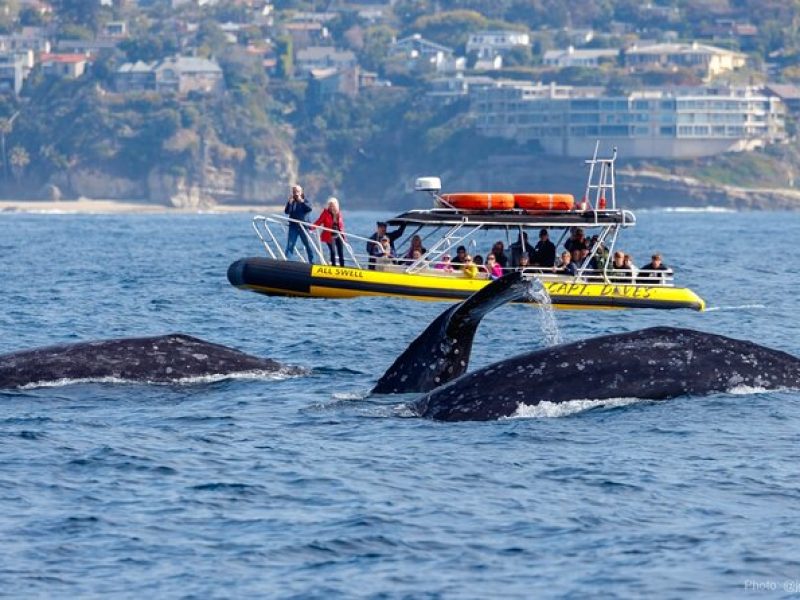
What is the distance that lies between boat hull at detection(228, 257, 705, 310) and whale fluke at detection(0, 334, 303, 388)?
16.4 m

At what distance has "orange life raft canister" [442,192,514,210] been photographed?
3638 cm

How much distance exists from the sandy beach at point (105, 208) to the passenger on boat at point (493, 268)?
5756 inches

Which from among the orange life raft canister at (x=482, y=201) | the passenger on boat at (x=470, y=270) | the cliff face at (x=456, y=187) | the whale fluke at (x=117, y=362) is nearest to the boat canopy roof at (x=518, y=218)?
the orange life raft canister at (x=482, y=201)

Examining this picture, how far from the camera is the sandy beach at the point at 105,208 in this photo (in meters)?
183

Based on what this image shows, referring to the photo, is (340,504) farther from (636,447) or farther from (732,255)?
(732,255)

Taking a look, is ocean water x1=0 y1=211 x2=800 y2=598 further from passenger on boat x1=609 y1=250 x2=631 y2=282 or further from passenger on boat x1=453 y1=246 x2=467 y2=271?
passenger on boat x1=609 y1=250 x2=631 y2=282

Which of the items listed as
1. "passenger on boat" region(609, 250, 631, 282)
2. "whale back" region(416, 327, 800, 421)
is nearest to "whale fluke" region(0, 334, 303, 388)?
"whale back" region(416, 327, 800, 421)

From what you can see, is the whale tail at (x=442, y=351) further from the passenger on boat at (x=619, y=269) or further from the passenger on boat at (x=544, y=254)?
the passenger on boat at (x=619, y=269)

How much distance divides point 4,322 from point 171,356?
546 inches

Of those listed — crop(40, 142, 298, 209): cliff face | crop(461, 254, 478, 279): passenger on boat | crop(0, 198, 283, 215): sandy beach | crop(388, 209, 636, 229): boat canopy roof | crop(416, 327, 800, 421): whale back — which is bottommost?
crop(0, 198, 283, 215): sandy beach

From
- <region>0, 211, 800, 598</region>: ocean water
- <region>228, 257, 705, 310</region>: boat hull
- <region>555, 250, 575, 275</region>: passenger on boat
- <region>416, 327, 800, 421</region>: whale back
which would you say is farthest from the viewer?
<region>555, 250, 575, 275</region>: passenger on boat

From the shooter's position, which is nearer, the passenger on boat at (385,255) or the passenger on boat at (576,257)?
the passenger on boat at (576,257)

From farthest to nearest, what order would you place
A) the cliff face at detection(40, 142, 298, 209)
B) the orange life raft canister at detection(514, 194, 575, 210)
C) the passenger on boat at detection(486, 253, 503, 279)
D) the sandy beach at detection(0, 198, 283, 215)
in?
the cliff face at detection(40, 142, 298, 209) → the sandy beach at detection(0, 198, 283, 215) → the orange life raft canister at detection(514, 194, 575, 210) → the passenger on boat at detection(486, 253, 503, 279)

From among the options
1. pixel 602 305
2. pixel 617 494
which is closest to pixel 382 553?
pixel 617 494
